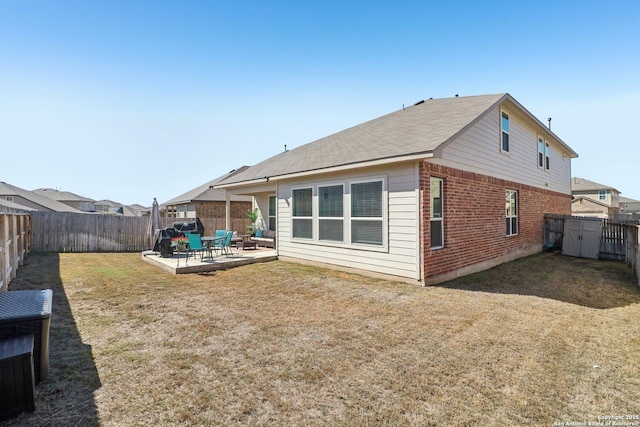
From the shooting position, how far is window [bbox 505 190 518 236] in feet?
35.6

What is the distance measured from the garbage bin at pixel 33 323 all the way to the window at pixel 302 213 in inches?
287

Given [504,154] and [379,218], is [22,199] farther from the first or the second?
[504,154]

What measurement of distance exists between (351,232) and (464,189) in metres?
3.45

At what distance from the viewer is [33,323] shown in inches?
111

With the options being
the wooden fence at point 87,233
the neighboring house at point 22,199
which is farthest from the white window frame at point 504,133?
the neighboring house at point 22,199

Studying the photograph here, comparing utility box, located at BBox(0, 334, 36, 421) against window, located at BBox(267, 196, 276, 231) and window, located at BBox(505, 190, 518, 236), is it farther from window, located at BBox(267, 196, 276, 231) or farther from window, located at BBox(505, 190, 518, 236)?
window, located at BBox(505, 190, 518, 236)

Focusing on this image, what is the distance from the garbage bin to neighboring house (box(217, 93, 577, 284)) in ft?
21.3

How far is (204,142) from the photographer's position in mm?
15539

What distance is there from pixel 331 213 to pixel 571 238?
11295 mm

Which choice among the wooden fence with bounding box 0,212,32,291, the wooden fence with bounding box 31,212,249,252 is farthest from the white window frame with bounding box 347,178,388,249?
the wooden fence with bounding box 31,212,249,252

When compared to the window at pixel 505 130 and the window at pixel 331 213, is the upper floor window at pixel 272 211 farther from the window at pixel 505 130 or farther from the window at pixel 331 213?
the window at pixel 505 130

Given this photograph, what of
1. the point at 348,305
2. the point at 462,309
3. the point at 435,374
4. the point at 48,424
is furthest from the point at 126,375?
the point at 462,309

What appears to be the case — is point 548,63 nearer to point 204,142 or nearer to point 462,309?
point 462,309

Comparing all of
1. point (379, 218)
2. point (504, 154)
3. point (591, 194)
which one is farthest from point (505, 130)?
point (591, 194)
